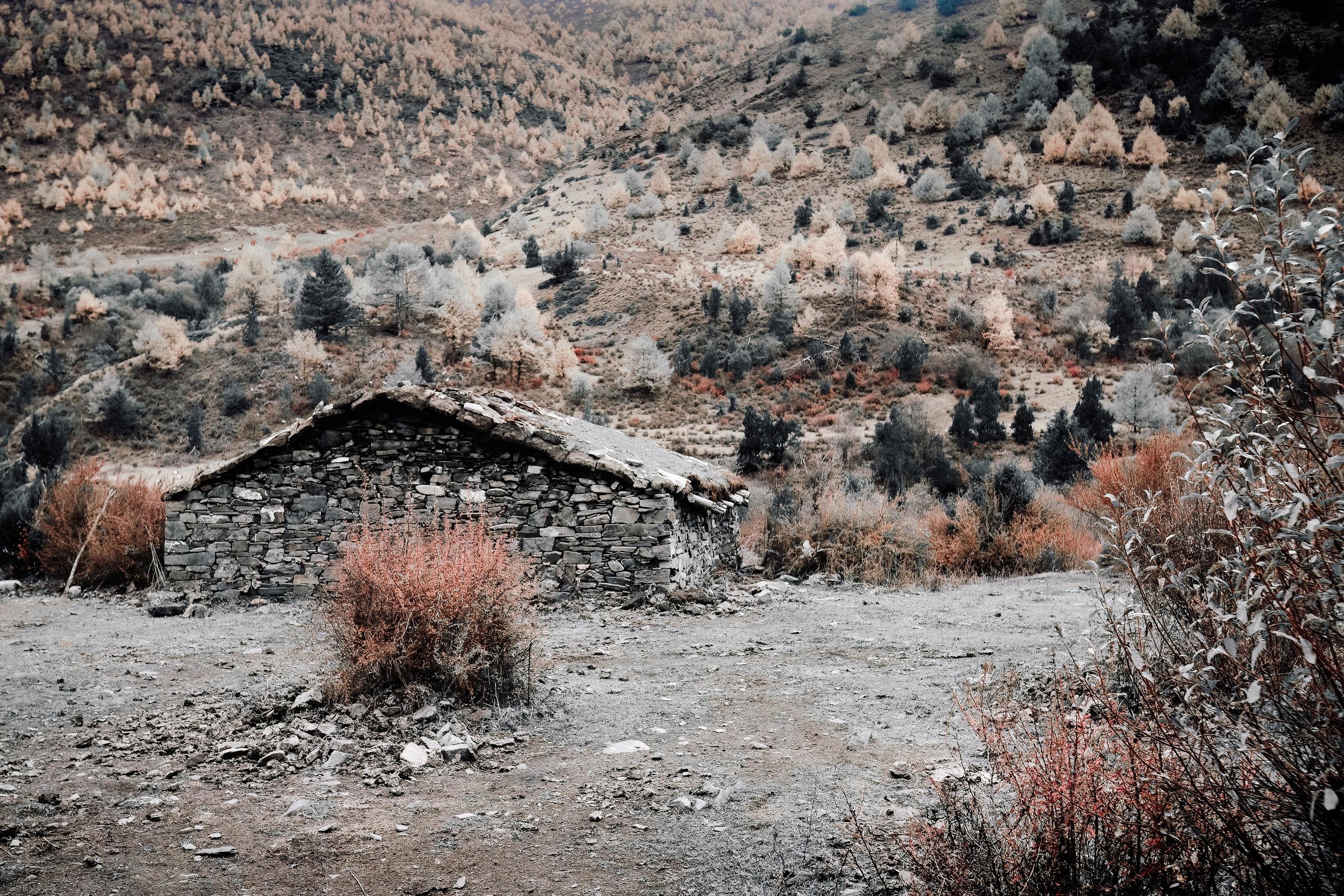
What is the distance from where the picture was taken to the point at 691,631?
8.88 meters

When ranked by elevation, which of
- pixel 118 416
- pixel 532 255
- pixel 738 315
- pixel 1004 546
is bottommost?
pixel 1004 546

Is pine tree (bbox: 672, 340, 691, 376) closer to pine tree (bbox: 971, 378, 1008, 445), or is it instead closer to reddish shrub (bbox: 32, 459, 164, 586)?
pine tree (bbox: 971, 378, 1008, 445)

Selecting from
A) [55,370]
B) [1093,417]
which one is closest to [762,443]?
[1093,417]

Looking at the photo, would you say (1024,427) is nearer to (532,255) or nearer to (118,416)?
(118,416)

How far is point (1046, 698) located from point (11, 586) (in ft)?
45.2

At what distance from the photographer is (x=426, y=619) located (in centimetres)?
529

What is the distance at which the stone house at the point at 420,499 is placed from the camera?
10.1 metres

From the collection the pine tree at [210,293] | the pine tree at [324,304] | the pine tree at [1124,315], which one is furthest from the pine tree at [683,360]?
the pine tree at [210,293]

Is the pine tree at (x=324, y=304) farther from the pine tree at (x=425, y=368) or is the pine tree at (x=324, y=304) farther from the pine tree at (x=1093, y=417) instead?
the pine tree at (x=1093, y=417)

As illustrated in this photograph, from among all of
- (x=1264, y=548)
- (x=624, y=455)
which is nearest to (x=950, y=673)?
(x=1264, y=548)

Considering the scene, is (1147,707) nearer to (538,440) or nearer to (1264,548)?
(1264,548)

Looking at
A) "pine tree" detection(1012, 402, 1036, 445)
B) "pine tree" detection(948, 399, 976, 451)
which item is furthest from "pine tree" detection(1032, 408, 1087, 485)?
Answer: "pine tree" detection(948, 399, 976, 451)

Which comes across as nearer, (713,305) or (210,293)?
(713,305)

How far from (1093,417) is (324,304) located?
28.8 metres
